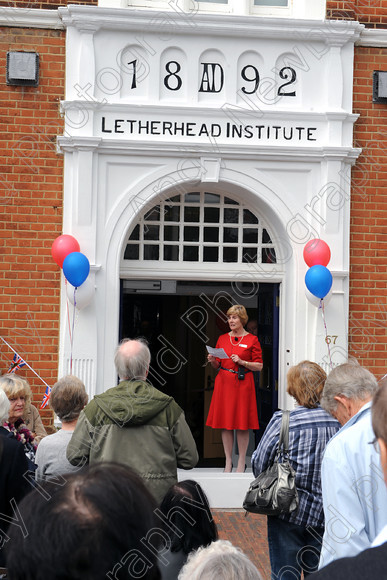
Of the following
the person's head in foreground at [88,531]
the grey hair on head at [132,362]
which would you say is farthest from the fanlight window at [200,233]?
the person's head in foreground at [88,531]

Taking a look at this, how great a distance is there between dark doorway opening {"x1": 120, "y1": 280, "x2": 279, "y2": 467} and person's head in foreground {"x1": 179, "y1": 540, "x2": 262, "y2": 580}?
699 centimetres

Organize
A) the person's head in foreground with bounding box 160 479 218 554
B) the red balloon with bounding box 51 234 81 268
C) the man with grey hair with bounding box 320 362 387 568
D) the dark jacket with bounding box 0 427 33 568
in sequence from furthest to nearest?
the red balloon with bounding box 51 234 81 268, the dark jacket with bounding box 0 427 33 568, the person's head in foreground with bounding box 160 479 218 554, the man with grey hair with bounding box 320 362 387 568

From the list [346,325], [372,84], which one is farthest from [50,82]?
[346,325]

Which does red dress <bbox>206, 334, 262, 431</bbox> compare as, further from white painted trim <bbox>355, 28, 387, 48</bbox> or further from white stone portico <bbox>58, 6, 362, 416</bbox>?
white painted trim <bbox>355, 28, 387, 48</bbox>

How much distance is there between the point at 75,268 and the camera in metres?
8.01

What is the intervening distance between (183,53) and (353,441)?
6.29 meters

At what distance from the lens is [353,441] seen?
3.36 m

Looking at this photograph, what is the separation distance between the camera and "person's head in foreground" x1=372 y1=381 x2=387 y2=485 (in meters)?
2.14

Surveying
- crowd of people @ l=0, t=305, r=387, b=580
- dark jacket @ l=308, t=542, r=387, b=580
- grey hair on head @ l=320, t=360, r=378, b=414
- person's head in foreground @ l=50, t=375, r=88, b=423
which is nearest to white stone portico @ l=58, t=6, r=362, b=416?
crowd of people @ l=0, t=305, r=387, b=580

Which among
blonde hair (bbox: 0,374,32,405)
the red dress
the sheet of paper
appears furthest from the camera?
the red dress

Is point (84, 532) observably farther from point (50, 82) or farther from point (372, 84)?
point (372, 84)

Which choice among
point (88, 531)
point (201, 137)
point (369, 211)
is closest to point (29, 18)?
point (201, 137)

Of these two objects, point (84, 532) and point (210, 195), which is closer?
point (84, 532)

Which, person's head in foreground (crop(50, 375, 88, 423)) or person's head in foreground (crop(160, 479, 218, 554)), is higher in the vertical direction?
person's head in foreground (crop(50, 375, 88, 423))
